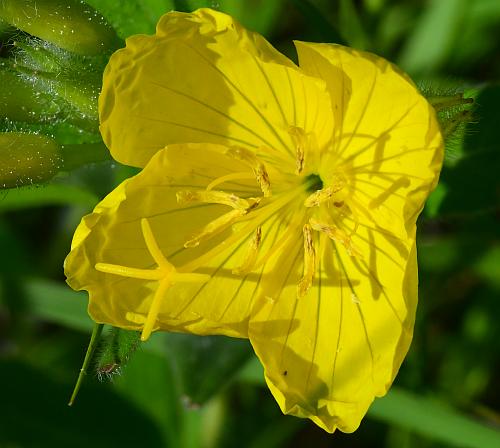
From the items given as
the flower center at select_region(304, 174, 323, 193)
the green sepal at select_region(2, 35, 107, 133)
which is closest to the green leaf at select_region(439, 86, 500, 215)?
the flower center at select_region(304, 174, 323, 193)

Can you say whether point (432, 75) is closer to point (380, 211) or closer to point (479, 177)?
→ point (479, 177)

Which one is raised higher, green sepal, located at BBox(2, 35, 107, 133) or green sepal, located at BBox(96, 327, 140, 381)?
green sepal, located at BBox(2, 35, 107, 133)

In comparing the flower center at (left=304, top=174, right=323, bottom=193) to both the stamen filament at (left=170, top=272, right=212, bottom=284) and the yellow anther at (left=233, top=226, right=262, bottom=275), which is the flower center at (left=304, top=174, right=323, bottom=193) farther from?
the stamen filament at (left=170, top=272, right=212, bottom=284)

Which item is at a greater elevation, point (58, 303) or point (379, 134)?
point (379, 134)

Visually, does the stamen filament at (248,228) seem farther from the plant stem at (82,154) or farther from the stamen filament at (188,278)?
the plant stem at (82,154)

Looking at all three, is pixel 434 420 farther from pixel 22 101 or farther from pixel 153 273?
pixel 22 101

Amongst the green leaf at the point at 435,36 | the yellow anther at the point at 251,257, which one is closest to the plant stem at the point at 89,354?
the yellow anther at the point at 251,257

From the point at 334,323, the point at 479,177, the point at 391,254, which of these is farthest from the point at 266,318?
the point at 479,177

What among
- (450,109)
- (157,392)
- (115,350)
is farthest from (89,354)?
(157,392)
